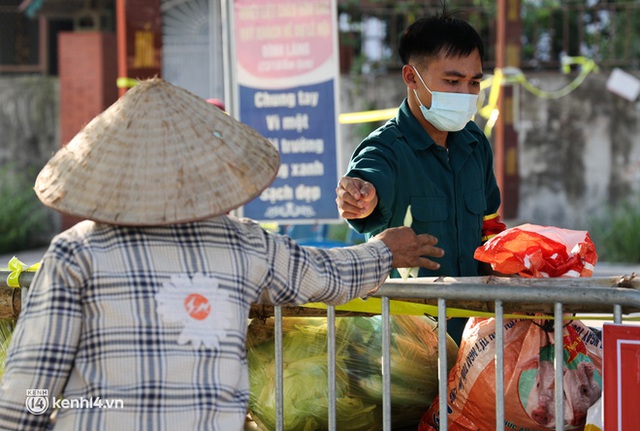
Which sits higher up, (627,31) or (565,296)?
(627,31)

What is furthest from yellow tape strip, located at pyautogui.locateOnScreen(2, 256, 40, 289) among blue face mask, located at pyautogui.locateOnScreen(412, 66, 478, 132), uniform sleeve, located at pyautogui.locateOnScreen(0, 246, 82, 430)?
blue face mask, located at pyautogui.locateOnScreen(412, 66, 478, 132)

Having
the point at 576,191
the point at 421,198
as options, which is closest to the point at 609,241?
the point at 576,191

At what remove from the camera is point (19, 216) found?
11.2 meters

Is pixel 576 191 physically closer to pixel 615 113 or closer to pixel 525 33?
pixel 615 113

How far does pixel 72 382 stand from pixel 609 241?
29.4ft

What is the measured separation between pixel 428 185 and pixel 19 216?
29.6ft

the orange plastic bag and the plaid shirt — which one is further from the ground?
the plaid shirt

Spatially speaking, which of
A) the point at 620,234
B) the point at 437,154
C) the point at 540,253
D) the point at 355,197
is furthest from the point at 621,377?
the point at 620,234

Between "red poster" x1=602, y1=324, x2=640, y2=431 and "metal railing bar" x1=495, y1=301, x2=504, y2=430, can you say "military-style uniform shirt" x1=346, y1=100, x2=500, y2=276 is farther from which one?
"red poster" x1=602, y1=324, x2=640, y2=431

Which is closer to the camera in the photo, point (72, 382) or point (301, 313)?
point (72, 382)

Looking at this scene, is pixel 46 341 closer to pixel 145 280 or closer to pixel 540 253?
pixel 145 280

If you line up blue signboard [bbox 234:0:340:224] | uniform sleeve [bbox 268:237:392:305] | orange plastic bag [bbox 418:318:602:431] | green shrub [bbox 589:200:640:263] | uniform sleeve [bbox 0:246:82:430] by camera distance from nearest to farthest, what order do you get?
1. uniform sleeve [bbox 0:246:82:430]
2. uniform sleeve [bbox 268:237:392:305]
3. orange plastic bag [bbox 418:318:602:431]
4. blue signboard [bbox 234:0:340:224]
5. green shrub [bbox 589:200:640:263]

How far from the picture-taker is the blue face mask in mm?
3061

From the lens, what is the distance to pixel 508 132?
10.2 m
